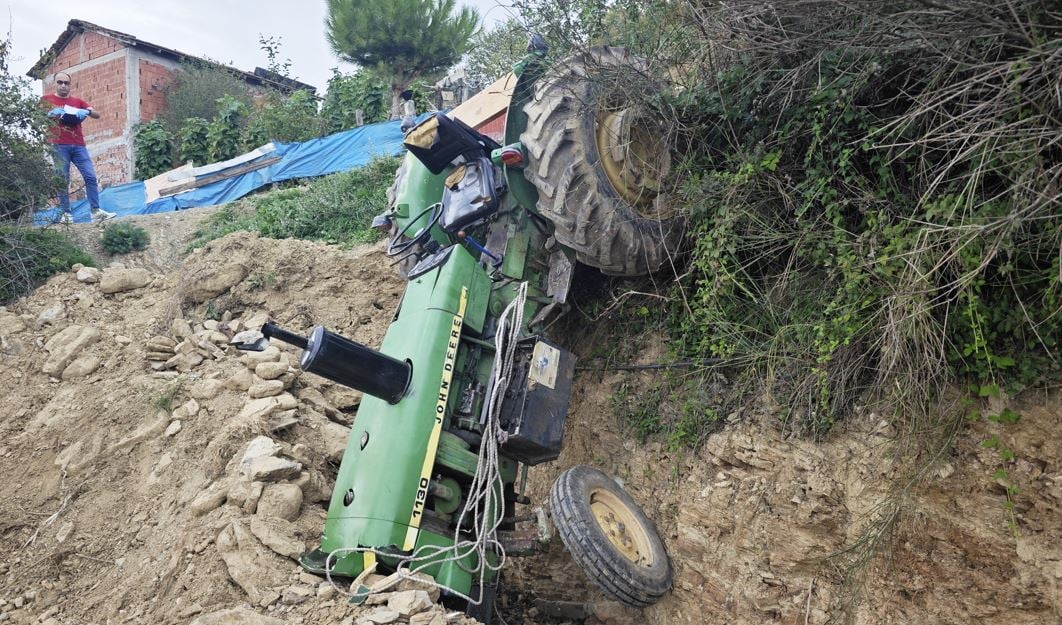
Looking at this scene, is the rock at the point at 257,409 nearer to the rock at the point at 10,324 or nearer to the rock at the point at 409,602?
the rock at the point at 409,602

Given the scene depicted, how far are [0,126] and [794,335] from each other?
8.44 metres

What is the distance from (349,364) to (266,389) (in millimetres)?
1646

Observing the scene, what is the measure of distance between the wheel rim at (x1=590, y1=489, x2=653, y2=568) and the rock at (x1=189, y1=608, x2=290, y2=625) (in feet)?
5.40

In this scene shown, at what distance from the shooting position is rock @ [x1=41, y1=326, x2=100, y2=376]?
616 cm

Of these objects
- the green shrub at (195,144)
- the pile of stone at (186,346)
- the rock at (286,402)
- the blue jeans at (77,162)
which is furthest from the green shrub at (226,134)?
the rock at (286,402)

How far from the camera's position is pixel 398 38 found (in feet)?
58.6

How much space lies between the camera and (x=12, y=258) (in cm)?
731

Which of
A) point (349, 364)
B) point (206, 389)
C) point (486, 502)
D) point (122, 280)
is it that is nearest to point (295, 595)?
point (486, 502)

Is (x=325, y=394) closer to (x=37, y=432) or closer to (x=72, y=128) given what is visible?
(x=37, y=432)

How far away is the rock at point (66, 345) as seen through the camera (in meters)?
6.16

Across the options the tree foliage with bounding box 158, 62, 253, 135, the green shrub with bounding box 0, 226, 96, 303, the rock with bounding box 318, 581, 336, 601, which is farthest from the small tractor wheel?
the tree foliage with bounding box 158, 62, 253, 135

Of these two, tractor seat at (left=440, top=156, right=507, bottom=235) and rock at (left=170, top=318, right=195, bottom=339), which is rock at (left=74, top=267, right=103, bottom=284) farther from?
tractor seat at (left=440, top=156, right=507, bottom=235)

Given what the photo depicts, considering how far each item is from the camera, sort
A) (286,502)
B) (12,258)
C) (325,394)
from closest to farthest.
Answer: (286,502)
(325,394)
(12,258)

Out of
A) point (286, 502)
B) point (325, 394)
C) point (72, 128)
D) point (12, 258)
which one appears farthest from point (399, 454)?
point (72, 128)
